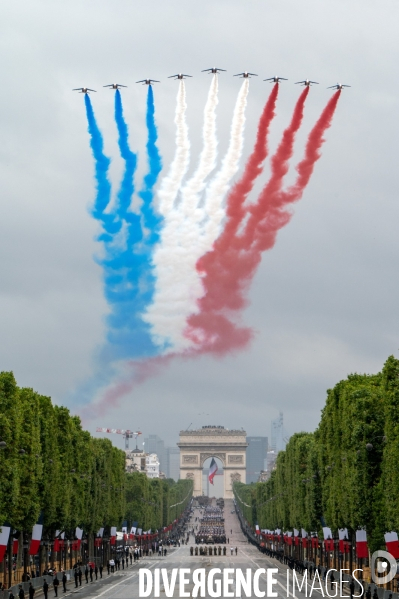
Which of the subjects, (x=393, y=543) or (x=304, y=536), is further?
(x=304, y=536)

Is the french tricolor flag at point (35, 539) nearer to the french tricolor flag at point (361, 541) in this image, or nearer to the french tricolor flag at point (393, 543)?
the french tricolor flag at point (361, 541)

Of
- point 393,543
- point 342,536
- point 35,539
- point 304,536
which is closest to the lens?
point 393,543

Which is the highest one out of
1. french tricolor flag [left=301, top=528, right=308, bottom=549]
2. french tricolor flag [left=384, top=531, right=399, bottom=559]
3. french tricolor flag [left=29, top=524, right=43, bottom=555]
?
french tricolor flag [left=301, top=528, right=308, bottom=549]

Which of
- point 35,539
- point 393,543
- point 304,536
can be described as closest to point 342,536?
point 35,539

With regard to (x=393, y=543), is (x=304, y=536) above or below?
above

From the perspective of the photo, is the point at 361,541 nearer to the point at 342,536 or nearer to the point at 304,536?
the point at 342,536

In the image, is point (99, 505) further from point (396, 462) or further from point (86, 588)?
point (396, 462)

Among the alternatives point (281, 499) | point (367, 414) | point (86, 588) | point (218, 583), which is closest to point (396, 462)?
point (367, 414)

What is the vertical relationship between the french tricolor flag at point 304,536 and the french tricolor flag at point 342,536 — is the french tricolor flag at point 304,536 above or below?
above

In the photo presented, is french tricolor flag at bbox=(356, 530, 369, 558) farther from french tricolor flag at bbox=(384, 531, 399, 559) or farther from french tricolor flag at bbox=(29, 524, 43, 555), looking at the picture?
french tricolor flag at bbox=(29, 524, 43, 555)

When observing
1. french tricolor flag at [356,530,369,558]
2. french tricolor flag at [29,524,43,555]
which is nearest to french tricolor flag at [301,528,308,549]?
french tricolor flag at [356,530,369,558]

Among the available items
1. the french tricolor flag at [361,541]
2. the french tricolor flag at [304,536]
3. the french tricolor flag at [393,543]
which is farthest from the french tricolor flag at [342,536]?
the french tricolor flag at [393,543]

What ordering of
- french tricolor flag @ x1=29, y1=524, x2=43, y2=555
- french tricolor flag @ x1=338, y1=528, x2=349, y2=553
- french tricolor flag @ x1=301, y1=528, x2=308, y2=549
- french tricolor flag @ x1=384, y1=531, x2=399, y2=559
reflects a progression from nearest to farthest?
1. french tricolor flag @ x1=384, y1=531, x2=399, y2=559
2. french tricolor flag @ x1=29, y1=524, x2=43, y2=555
3. french tricolor flag @ x1=338, y1=528, x2=349, y2=553
4. french tricolor flag @ x1=301, y1=528, x2=308, y2=549
